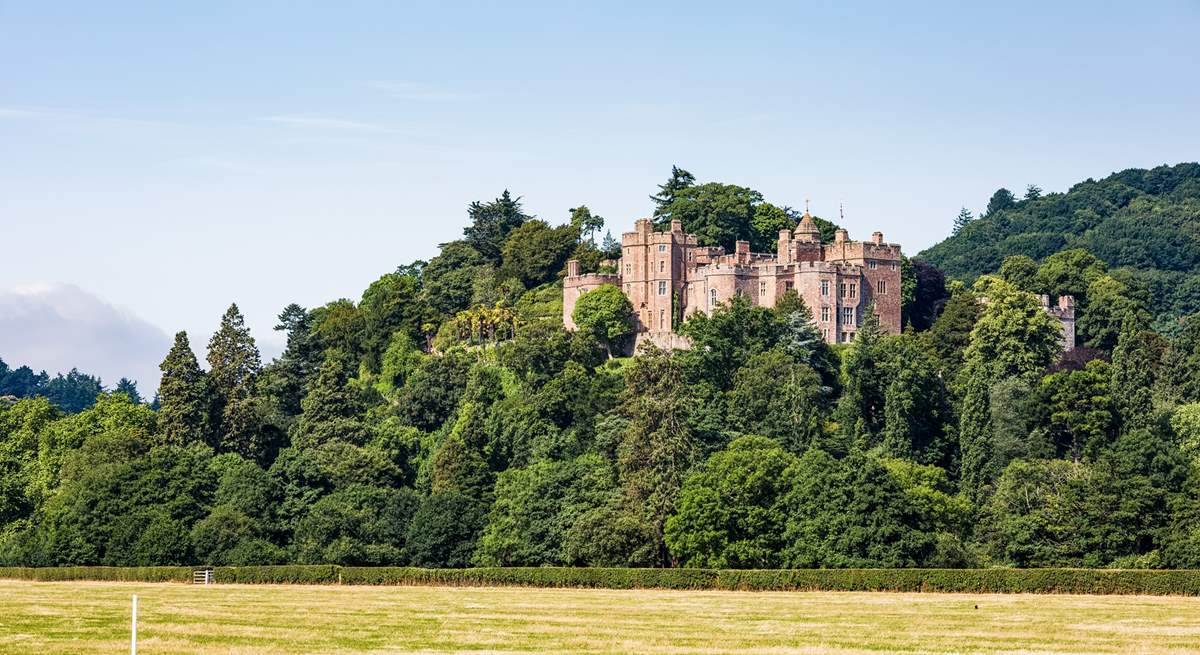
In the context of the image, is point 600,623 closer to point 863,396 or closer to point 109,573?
point 109,573

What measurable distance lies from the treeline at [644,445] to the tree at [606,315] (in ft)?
0.60

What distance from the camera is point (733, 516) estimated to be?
92438mm

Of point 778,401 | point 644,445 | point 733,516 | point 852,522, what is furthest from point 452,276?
point 852,522

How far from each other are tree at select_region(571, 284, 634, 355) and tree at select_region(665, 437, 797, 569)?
3637cm

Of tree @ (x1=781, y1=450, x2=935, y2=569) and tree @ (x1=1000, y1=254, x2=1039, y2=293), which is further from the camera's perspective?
tree @ (x1=1000, y1=254, x2=1039, y2=293)

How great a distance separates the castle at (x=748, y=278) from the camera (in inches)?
5106

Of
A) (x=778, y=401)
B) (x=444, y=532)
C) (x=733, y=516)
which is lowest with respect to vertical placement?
(x=444, y=532)

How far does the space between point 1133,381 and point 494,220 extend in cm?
6694

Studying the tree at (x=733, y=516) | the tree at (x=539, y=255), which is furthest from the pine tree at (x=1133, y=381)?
the tree at (x=539, y=255)

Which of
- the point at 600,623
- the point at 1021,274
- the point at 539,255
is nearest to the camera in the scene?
the point at 600,623

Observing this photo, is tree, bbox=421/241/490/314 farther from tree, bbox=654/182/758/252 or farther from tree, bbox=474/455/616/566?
tree, bbox=474/455/616/566

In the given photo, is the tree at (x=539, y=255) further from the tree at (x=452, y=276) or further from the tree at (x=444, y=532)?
the tree at (x=444, y=532)

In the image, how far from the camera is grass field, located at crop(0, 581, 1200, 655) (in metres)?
53.2

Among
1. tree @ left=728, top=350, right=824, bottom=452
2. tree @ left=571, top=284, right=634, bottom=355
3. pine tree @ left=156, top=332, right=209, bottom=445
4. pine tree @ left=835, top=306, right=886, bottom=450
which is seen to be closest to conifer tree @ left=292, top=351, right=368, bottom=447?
pine tree @ left=156, top=332, right=209, bottom=445
